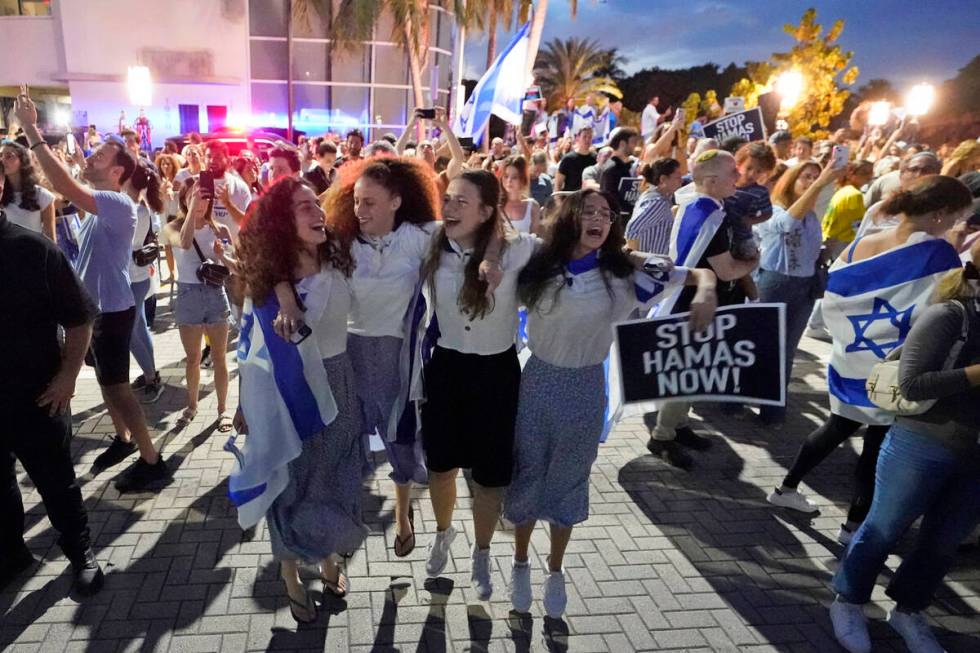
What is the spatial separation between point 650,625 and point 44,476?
3013 millimetres

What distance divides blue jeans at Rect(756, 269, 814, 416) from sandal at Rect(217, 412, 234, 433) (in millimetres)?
4405

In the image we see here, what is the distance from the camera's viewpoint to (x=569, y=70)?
44656mm

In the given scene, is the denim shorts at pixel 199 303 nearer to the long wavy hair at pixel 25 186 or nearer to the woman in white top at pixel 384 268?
the long wavy hair at pixel 25 186

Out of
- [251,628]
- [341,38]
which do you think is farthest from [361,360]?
[341,38]

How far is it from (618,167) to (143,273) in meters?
5.34

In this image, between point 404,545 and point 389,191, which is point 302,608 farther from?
point 389,191

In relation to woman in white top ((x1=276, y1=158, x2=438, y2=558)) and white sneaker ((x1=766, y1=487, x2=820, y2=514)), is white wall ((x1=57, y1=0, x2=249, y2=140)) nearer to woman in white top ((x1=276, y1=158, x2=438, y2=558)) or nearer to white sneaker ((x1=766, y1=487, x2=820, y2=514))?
woman in white top ((x1=276, y1=158, x2=438, y2=558))

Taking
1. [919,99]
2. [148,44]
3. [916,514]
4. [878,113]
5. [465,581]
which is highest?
[148,44]

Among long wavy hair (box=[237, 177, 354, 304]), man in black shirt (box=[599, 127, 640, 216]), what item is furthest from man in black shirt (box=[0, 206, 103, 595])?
man in black shirt (box=[599, 127, 640, 216])

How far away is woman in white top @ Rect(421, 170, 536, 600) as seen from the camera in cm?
284

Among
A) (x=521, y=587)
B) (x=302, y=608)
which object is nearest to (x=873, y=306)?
(x=521, y=587)

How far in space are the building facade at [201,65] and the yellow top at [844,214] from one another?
21.7 m

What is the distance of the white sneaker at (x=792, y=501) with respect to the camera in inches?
159

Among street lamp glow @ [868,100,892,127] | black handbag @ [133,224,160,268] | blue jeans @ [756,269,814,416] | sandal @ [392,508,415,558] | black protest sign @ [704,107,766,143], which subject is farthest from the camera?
street lamp glow @ [868,100,892,127]
